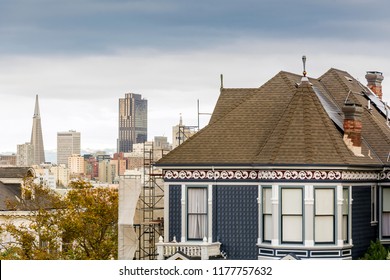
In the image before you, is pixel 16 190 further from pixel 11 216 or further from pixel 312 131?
pixel 312 131

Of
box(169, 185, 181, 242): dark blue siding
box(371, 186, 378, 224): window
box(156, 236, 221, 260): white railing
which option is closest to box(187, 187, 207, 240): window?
box(169, 185, 181, 242): dark blue siding

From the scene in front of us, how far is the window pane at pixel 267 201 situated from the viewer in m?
→ 38.7

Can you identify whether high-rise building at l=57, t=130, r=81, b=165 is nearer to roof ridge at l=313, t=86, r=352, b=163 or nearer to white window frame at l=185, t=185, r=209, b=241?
white window frame at l=185, t=185, r=209, b=241

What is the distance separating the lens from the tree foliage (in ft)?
180

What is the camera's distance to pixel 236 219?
3966cm

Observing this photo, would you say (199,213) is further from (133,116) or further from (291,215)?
(133,116)

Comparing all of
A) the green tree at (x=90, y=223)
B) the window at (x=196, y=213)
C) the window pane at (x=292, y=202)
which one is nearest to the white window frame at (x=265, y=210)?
the window pane at (x=292, y=202)

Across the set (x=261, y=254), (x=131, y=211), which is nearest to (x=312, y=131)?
(x=261, y=254)

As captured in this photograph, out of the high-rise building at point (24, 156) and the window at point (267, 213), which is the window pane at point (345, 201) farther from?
the high-rise building at point (24, 156)

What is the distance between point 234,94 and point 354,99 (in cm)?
498

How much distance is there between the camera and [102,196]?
5978cm

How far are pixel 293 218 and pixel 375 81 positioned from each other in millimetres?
15842

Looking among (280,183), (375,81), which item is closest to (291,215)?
(280,183)

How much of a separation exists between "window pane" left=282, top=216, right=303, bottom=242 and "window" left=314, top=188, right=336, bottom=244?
1.81 ft
